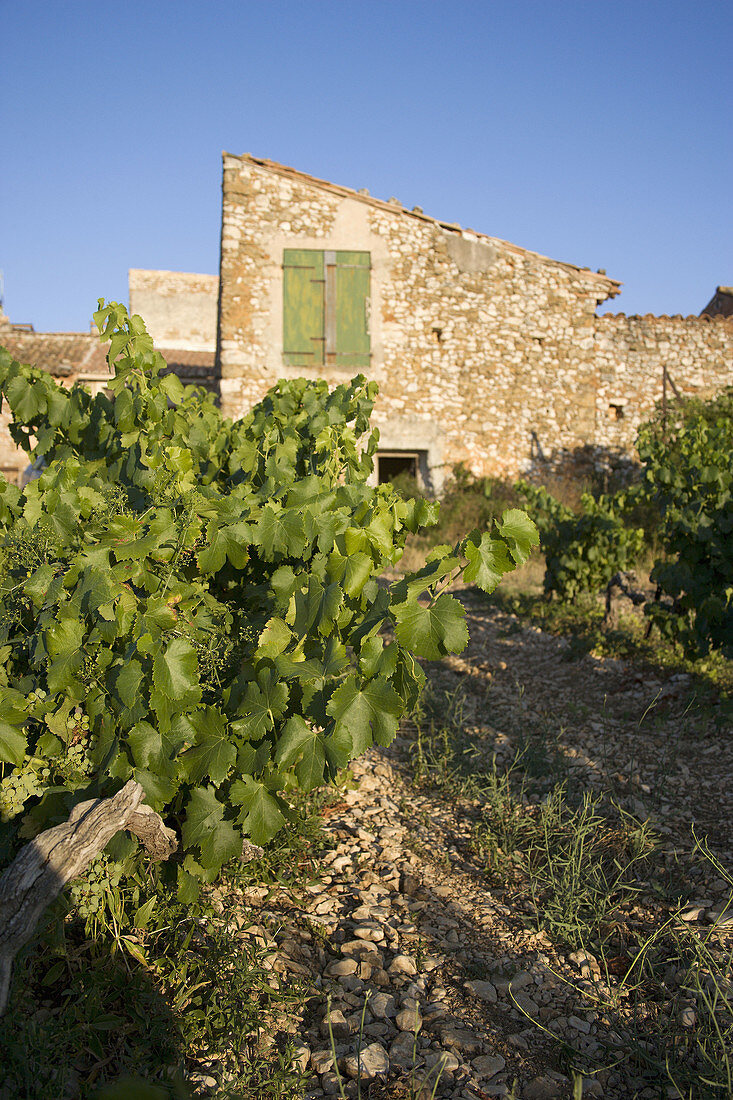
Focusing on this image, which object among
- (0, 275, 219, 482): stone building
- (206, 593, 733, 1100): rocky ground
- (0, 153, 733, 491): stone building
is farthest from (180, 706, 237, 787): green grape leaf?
(0, 275, 219, 482): stone building

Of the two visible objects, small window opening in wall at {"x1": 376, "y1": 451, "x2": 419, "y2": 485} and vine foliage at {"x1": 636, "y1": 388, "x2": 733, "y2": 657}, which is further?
small window opening in wall at {"x1": 376, "y1": 451, "x2": 419, "y2": 485}

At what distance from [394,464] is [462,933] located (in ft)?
36.7

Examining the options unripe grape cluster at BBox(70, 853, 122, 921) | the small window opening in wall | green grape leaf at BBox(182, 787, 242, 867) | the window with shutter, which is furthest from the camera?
the small window opening in wall

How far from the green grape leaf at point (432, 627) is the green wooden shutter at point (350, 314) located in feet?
29.1

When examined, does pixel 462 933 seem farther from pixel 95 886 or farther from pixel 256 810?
pixel 95 886

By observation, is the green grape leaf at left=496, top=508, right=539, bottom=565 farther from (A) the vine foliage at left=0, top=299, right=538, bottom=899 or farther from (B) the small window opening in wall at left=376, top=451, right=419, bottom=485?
(B) the small window opening in wall at left=376, top=451, right=419, bottom=485

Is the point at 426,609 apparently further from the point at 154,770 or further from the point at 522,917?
the point at 522,917

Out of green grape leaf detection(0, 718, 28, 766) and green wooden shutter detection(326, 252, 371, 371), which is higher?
green wooden shutter detection(326, 252, 371, 371)

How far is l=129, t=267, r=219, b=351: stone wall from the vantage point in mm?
17281

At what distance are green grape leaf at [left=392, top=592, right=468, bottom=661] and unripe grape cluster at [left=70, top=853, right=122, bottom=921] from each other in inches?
42.9

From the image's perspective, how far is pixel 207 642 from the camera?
2.11 m

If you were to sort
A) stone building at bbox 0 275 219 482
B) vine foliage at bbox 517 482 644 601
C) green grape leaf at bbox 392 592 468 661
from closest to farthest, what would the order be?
1. green grape leaf at bbox 392 592 468 661
2. vine foliage at bbox 517 482 644 601
3. stone building at bbox 0 275 219 482

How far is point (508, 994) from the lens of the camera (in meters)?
2.01

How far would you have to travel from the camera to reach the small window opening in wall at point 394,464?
10.6 metres
